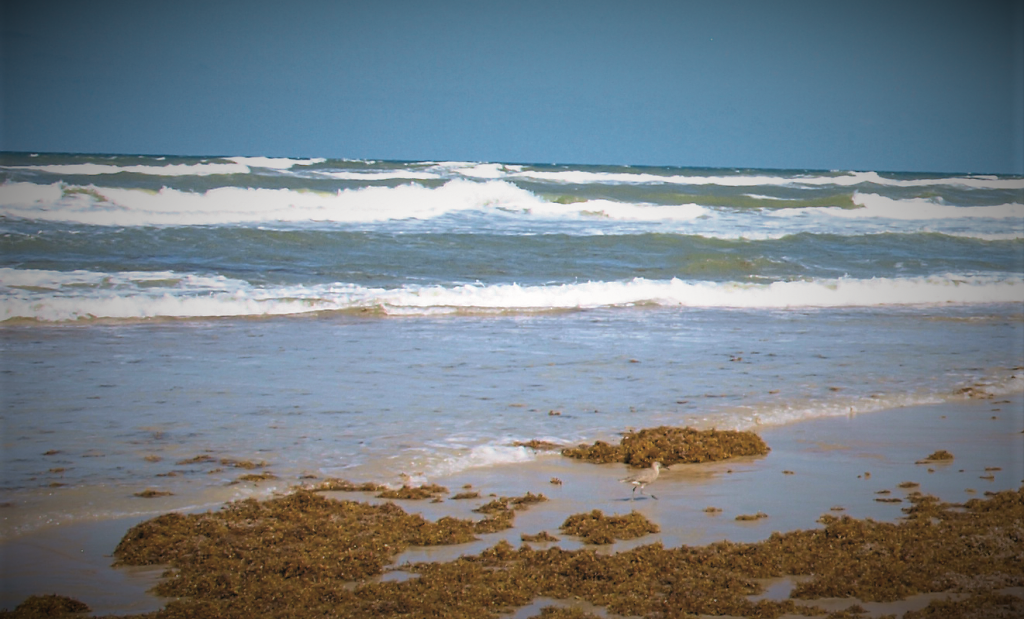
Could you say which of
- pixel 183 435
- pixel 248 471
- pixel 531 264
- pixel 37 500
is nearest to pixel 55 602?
pixel 37 500

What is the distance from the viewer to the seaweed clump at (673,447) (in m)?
5.92

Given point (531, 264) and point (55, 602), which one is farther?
point (531, 264)

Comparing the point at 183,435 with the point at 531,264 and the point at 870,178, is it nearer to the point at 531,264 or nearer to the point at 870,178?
the point at 531,264

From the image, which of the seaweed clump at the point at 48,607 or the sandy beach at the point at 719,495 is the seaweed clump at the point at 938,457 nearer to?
the sandy beach at the point at 719,495

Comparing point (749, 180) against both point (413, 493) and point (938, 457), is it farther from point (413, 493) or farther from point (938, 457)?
point (413, 493)

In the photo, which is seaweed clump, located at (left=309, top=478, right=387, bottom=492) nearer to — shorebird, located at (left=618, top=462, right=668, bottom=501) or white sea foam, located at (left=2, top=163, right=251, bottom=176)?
shorebird, located at (left=618, top=462, right=668, bottom=501)

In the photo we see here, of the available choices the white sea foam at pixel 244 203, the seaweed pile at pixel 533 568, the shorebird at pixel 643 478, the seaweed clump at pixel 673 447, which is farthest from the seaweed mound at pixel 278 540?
the white sea foam at pixel 244 203

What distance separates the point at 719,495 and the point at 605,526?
3.24ft

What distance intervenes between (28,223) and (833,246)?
58.3 ft

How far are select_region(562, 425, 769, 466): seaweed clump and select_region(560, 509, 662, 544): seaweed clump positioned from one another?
3.56 ft

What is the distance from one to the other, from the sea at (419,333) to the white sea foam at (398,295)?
63 mm

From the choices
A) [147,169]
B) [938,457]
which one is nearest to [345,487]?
[938,457]

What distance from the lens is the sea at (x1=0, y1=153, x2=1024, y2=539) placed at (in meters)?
6.24

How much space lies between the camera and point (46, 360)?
350 inches
